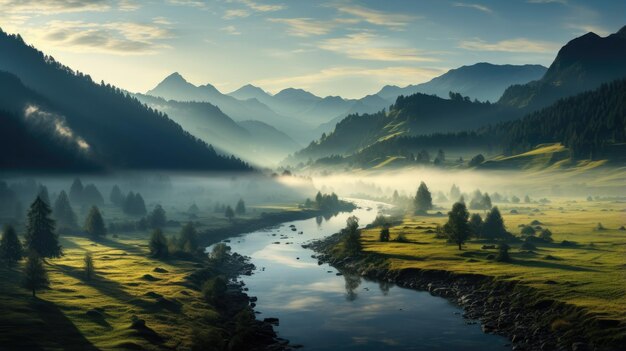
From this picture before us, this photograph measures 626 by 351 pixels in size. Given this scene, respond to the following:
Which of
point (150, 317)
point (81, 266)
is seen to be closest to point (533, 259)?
point (150, 317)

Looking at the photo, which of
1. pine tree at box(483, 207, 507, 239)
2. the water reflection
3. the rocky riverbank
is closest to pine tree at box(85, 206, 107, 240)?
the water reflection

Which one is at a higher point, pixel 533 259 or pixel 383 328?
pixel 533 259

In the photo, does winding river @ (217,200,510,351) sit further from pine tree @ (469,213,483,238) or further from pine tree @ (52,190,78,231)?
pine tree @ (52,190,78,231)

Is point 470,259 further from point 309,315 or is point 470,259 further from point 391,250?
point 309,315

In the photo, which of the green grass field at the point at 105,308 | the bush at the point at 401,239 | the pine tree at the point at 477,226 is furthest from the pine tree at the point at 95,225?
the pine tree at the point at 477,226

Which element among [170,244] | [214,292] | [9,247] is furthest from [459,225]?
[9,247]
